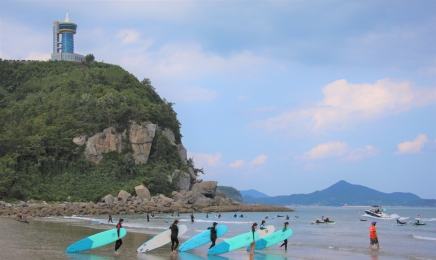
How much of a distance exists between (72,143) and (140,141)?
34.9 ft

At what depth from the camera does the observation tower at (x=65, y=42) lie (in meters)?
131

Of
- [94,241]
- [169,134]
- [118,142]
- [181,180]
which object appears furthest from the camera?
[169,134]

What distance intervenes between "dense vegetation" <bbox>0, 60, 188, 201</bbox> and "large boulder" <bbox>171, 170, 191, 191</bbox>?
108 cm

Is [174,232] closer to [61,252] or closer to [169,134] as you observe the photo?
[61,252]

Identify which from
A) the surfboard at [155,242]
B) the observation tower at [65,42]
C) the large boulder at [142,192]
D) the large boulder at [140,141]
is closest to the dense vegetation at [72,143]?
the large boulder at [140,141]

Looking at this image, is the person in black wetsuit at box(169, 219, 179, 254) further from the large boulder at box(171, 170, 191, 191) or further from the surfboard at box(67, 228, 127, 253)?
the large boulder at box(171, 170, 191, 191)

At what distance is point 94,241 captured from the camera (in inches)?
828

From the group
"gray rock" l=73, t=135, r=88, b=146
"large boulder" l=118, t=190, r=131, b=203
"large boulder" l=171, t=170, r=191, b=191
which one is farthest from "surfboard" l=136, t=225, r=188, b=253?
"gray rock" l=73, t=135, r=88, b=146

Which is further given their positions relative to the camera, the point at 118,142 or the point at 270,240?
the point at 118,142

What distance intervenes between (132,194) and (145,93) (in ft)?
103

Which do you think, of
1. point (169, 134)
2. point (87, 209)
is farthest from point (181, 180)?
point (87, 209)

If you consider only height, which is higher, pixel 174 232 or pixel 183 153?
pixel 183 153

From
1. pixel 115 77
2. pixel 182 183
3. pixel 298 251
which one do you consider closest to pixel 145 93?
pixel 115 77

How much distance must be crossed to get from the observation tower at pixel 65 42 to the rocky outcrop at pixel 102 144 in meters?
58.8
